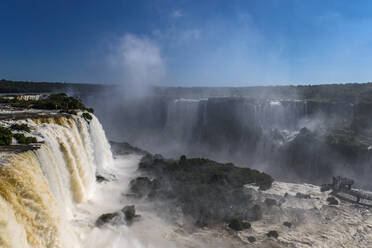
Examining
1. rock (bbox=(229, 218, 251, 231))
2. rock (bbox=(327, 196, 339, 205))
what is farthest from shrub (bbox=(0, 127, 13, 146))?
rock (bbox=(327, 196, 339, 205))

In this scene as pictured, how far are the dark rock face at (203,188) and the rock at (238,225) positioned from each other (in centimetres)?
89

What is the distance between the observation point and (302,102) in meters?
39.0

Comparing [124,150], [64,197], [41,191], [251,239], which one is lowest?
[251,239]

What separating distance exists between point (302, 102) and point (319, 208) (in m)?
24.6

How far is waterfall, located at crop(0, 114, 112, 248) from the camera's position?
21.0 ft

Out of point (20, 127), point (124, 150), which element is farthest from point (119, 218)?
point (124, 150)

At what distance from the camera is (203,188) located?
751 inches

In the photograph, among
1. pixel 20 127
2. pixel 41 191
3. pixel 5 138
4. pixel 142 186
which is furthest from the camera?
pixel 142 186

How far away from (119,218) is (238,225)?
6458 mm

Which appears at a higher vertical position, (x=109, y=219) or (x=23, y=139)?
(x=23, y=139)

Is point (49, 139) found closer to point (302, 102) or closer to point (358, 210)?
point (358, 210)

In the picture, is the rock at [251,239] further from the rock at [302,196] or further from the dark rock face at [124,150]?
the dark rock face at [124,150]

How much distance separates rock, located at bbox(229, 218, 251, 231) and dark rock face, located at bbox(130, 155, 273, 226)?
886mm

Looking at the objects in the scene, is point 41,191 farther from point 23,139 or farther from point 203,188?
point 203,188
